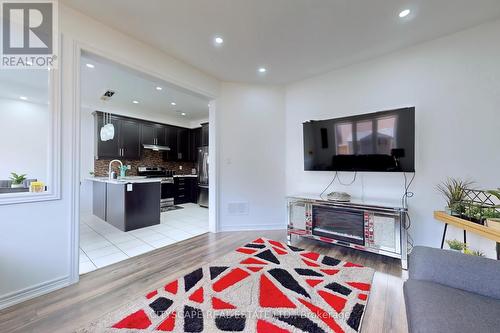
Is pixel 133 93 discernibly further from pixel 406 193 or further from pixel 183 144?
pixel 406 193

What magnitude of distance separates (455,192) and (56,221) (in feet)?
13.2

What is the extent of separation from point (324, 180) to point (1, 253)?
377cm

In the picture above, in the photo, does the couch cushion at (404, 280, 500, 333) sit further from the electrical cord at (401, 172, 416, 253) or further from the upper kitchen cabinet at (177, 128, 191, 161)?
the upper kitchen cabinet at (177, 128, 191, 161)

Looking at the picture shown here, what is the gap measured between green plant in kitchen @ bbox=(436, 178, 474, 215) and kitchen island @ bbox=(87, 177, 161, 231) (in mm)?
4432

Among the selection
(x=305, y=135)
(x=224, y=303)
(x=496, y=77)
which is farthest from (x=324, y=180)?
(x=224, y=303)

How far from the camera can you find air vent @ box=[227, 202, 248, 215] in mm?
3754

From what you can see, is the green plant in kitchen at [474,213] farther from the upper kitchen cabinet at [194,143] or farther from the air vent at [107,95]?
the upper kitchen cabinet at [194,143]

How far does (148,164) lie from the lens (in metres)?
6.05

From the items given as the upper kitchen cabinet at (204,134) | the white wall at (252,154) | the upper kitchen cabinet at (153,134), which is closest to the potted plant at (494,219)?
the white wall at (252,154)

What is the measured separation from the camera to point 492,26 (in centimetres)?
224

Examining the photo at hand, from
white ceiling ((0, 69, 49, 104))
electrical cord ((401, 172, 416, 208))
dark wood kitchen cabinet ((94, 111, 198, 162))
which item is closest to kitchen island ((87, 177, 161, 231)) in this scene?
dark wood kitchen cabinet ((94, 111, 198, 162))

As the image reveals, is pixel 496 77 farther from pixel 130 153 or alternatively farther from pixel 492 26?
pixel 130 153

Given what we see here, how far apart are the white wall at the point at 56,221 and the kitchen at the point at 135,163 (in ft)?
0.76

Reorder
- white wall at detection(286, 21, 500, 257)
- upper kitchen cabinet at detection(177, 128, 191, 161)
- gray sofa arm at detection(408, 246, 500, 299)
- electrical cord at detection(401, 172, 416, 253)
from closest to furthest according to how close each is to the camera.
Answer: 1. gray sofa arm at detection(408, 246, 500, 299)
2. white wall at detection(286, 21, 500, 257)
3. electrical cord at detection(401, 172, 416, 253)
4. upper kitchen cabinet at detection(177, 128, 191, 161)
